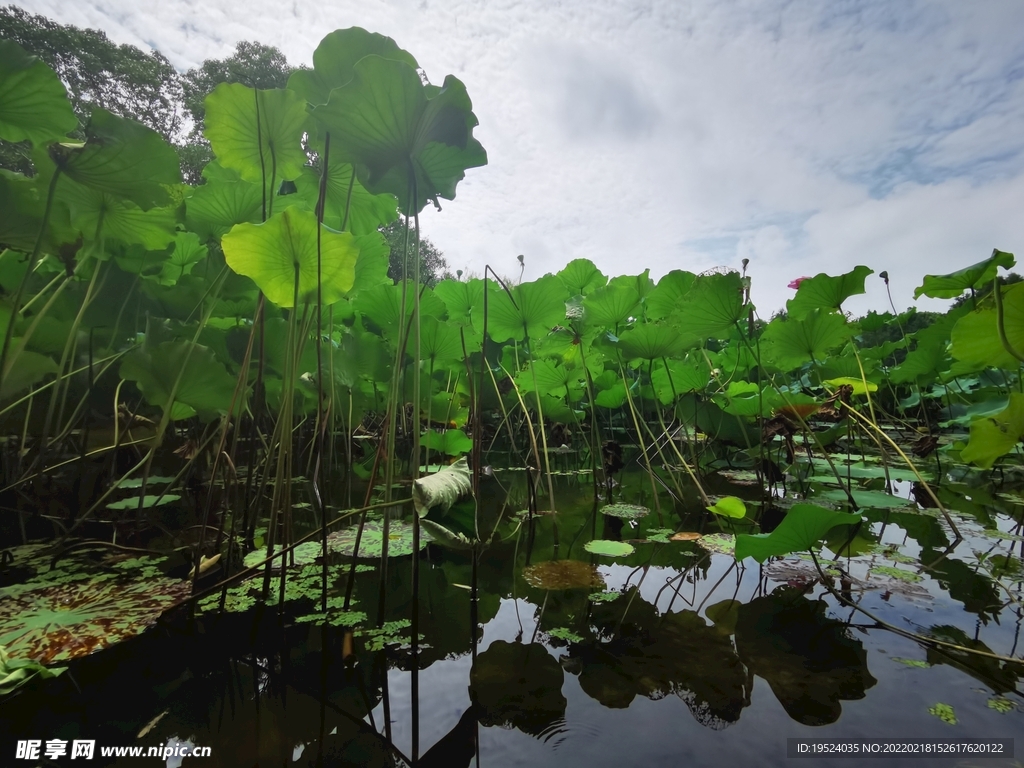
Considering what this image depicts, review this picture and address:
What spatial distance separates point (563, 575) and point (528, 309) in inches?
31.6

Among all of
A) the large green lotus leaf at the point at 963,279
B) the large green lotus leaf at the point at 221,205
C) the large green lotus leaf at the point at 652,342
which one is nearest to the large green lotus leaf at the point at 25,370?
the large green lotus leaf at the point at 221,205

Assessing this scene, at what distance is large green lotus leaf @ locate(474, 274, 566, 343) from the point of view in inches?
50.9

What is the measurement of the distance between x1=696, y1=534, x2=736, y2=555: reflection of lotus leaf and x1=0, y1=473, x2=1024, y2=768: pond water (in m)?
0.08

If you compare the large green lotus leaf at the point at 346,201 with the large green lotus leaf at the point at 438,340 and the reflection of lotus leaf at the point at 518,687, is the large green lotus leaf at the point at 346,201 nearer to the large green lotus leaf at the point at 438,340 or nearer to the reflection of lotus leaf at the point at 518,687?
the large green lotus leaf at the point at 438,340

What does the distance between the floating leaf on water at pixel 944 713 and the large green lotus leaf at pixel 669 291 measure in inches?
40.6

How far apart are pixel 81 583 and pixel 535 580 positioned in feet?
2.45

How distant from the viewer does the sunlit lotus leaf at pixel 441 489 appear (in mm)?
519

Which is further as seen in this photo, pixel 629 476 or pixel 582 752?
pixel 629 476

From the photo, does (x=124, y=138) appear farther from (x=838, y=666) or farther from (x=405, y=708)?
(x=838, y=666)

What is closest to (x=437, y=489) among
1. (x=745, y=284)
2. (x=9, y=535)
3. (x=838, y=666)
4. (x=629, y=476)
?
(x=838, y=666)

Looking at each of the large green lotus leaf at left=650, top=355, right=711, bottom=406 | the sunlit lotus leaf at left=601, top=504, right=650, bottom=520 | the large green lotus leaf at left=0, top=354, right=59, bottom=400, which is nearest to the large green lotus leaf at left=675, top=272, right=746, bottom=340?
the large green lotus leaf at left=650, top=355, right=711, bottom=406

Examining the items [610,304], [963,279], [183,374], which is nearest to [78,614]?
[183,374]

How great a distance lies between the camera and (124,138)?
0.72m

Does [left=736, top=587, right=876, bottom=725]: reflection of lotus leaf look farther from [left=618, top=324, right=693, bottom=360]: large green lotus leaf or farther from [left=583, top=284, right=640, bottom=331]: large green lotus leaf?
[left=583, top=284, right=640, bottom=331]: large green lotus leaf
